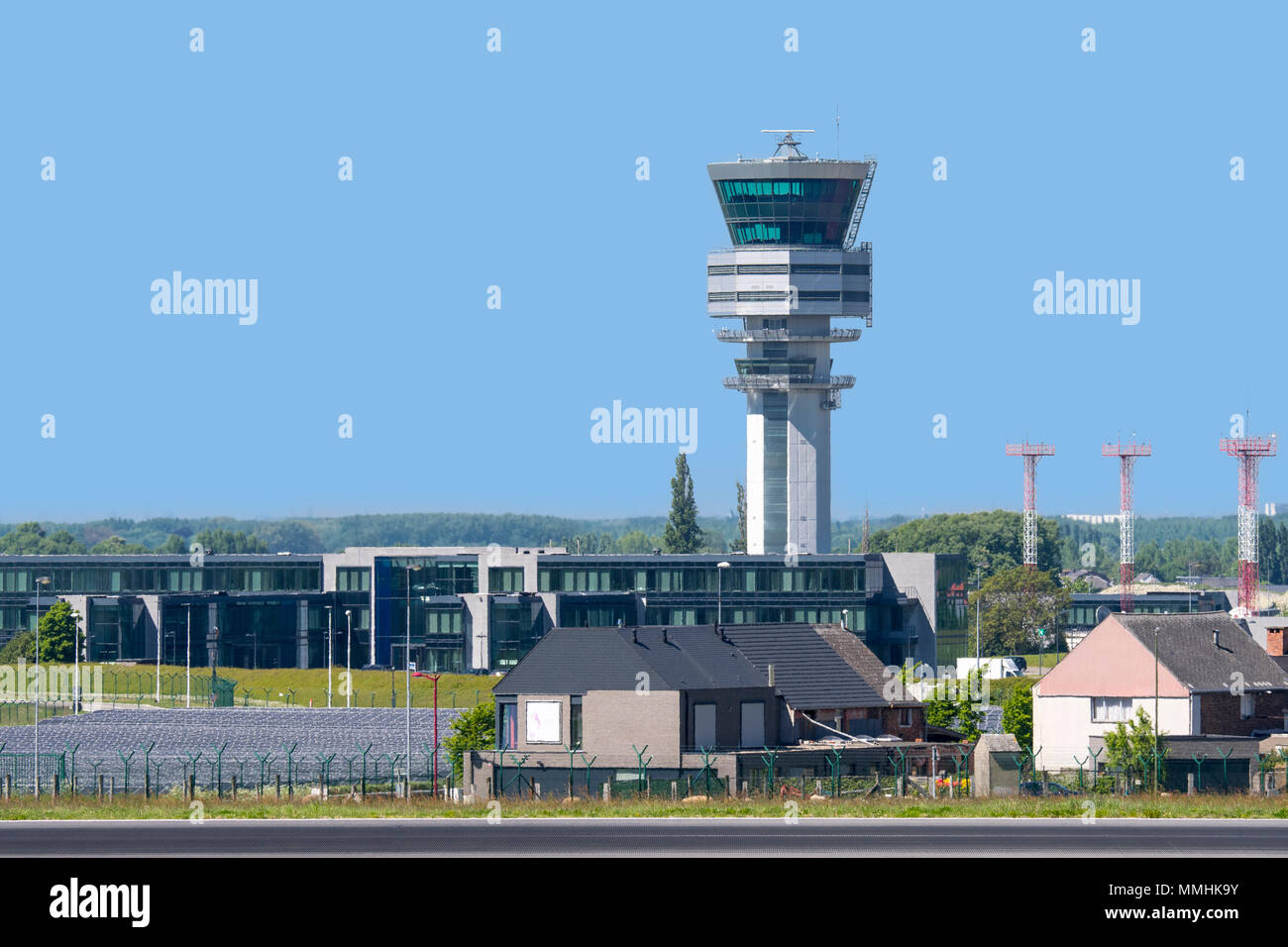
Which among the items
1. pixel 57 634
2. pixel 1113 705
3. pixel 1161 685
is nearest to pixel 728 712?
pixel 1113 705

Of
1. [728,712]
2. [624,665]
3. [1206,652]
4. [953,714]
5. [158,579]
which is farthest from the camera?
[158,579]

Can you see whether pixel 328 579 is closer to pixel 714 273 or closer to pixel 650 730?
pixel 714 273

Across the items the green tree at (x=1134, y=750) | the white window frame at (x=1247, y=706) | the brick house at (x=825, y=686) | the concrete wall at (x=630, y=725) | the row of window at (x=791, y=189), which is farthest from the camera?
the row of window at (x=791, y=189)

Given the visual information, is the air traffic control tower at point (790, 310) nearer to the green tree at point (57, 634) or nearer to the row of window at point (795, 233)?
the row of window at point (795, 233)

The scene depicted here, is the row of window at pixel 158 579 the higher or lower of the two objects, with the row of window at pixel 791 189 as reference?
lower

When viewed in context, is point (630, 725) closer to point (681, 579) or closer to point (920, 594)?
point (681, 579)

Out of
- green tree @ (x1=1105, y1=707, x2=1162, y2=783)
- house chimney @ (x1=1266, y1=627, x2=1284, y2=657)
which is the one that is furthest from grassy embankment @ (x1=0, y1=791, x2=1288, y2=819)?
house chimney @ (x1=1266, y1=627, x2=1284, y2=657)

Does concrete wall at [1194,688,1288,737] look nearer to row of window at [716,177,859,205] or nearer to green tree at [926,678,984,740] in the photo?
green tree at [926,678,984,740]

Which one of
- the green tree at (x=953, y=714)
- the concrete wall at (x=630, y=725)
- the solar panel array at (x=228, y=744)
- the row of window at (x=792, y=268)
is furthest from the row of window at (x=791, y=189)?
the concrete wall at (x=630, y=725)
